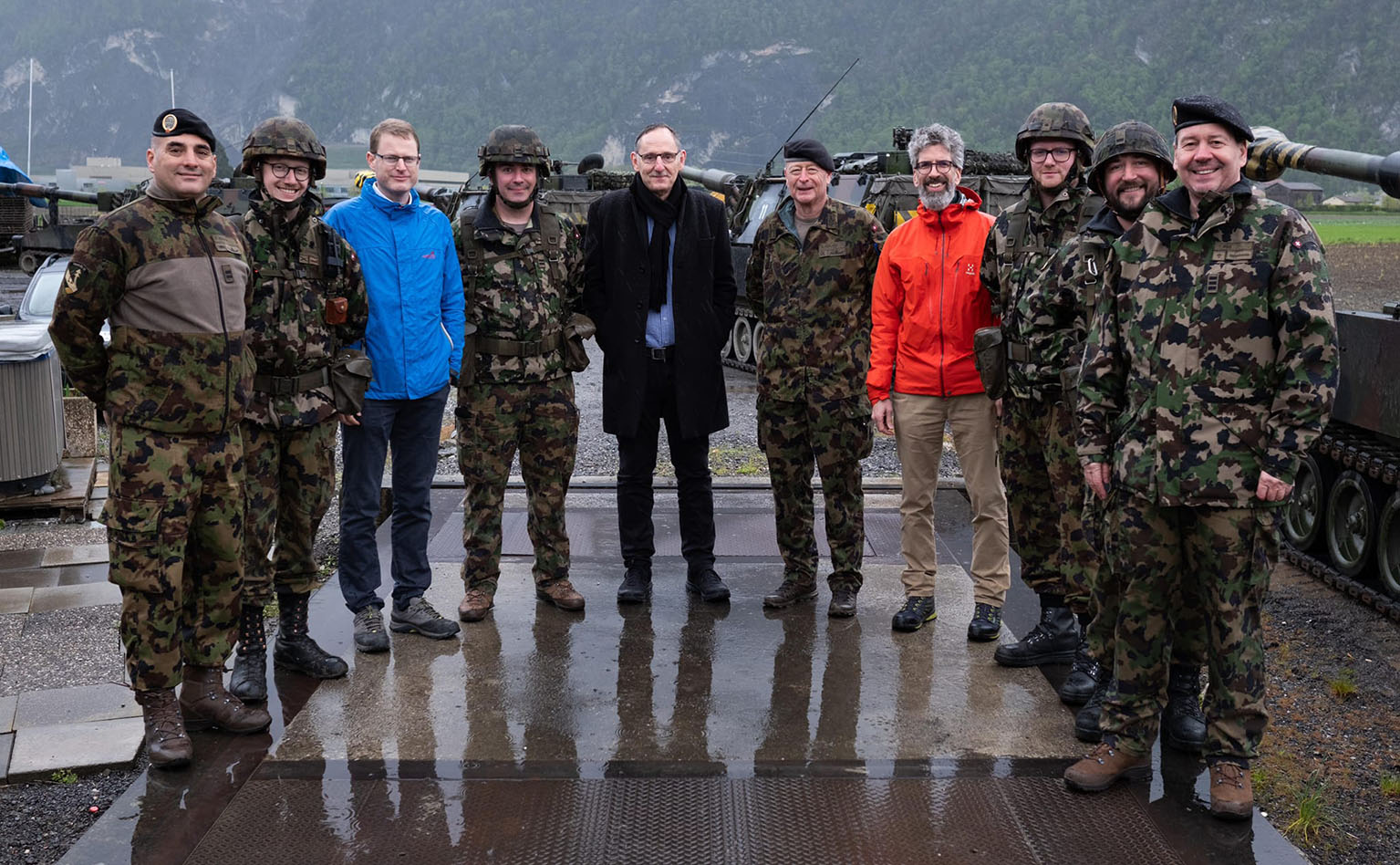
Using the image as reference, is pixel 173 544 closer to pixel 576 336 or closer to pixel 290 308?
pixel 290 308

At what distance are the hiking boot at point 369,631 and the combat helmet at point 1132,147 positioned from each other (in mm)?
3062

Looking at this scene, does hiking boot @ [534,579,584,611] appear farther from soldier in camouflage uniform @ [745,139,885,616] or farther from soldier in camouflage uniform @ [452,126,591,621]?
soldier in camouflage uniform @ [745,139,885,616]

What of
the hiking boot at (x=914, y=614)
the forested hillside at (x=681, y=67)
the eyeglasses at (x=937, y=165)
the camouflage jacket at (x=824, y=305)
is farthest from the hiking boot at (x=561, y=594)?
the forested hillside at (x=681, y=67)

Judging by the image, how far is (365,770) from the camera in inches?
163

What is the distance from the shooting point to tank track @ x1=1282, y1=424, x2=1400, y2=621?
664 cm

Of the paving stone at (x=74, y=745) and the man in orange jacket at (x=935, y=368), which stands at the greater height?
the man in orange jacket at (x=935, y=368)

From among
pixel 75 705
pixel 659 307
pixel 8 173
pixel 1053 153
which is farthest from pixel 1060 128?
pixel 8 173

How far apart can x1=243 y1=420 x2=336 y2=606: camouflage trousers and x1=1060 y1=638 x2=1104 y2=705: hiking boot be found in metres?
2.72

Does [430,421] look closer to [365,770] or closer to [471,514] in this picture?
[471,514]

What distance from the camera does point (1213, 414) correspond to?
382cm

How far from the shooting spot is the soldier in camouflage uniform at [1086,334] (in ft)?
14.2

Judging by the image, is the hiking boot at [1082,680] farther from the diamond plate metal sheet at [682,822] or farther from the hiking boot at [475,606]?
the hiking boot at [475,606]

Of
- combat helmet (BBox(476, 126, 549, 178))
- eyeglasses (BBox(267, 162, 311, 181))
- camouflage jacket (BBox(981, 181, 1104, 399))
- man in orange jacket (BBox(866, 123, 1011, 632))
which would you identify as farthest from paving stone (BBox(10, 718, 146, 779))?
camouflage jacket (BBox(981, 181, 1104, 399))

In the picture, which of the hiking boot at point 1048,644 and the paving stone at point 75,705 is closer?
the paving stone at point 75,705
